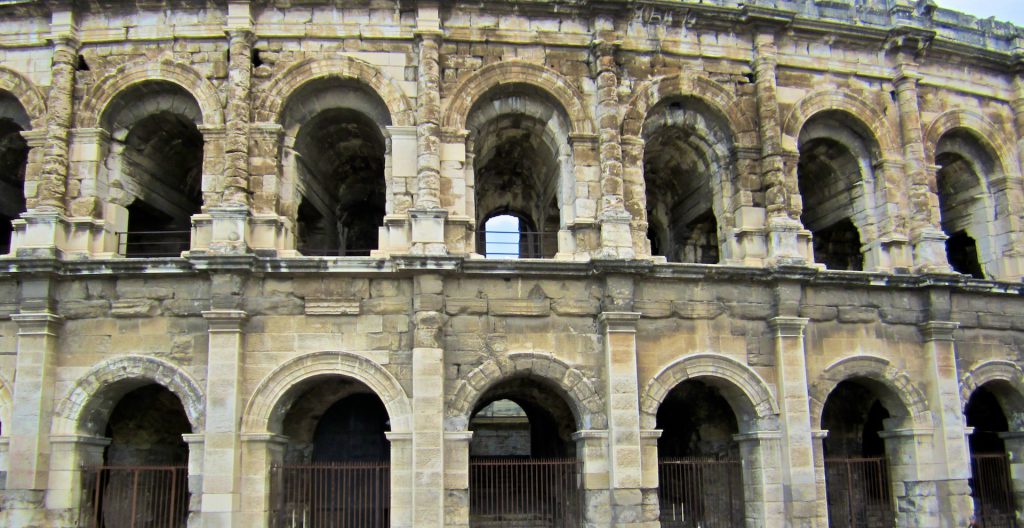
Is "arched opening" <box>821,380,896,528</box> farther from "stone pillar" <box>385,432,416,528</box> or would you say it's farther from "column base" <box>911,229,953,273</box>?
"stone pillar" <box>385,432,416,528</box>

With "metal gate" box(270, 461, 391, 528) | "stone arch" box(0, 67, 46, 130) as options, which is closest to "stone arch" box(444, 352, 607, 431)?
"metal gate" box(270, 461, 391, 528)

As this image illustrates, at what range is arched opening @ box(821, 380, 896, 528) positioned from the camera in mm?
13375

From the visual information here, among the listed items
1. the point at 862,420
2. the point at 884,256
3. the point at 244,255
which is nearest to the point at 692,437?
the point at 862,420

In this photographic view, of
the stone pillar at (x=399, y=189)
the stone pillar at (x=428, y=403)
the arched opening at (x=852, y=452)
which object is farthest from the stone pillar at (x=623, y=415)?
the arched opening at (x=852, y=452)

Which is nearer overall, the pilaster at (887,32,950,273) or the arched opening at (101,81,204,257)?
the arched opening at (101,81,204,257)

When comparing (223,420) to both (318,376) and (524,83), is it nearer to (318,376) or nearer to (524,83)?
(318,376)

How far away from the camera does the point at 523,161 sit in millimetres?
14148

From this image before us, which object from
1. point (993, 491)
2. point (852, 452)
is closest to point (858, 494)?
point (852, 452)

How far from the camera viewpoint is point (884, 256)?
12.8m

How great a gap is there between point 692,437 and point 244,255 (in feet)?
26.0

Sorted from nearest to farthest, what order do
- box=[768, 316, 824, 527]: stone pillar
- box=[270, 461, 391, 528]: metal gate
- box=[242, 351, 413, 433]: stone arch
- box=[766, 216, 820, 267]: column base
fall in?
box=[242, 351, 413, 433]: stone arch < box=[270, 461, 391, 528]: metal gate < box=[768, 316, 824, 527]: stone pillar < box=[766, 216, 820, 267]: column base

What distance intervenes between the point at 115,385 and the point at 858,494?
11.8 m

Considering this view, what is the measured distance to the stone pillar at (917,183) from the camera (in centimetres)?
1250

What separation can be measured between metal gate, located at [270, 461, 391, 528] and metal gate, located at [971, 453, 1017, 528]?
952 cm
